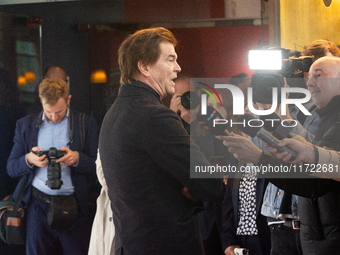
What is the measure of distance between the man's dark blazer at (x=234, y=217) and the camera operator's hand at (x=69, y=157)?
3.85 feet

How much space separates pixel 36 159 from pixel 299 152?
82.5 inches

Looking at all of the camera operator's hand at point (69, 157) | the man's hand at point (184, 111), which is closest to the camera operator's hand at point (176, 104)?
the man's hand at point (184, 111)

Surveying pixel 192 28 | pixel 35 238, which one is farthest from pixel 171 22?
pixel 35 238

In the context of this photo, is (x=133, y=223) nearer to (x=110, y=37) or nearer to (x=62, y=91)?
(x=62, y=91)

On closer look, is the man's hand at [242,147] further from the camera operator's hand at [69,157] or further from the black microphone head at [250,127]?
the camera operator's hand at [69,157]

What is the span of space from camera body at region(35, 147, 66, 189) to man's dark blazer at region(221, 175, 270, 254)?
1201 mm

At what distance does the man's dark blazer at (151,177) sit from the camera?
1.54 meters

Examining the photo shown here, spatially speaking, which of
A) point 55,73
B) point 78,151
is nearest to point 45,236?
point 78,151

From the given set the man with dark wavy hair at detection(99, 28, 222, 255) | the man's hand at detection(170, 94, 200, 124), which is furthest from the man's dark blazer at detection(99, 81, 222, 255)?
the man's hand at detection(170, 94, 200, 124)

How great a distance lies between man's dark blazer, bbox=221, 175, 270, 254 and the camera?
237cm

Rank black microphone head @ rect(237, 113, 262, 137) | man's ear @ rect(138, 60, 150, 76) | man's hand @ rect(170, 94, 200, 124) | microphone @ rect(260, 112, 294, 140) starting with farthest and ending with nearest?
man's hand @ rect(170, 94, 200, 124) → man's ear @ rect(138, 60, 150, 76) → microphone @ rect(260, 112, 294, 140) → black microphone head @ rect(237, 113, 262, 137)

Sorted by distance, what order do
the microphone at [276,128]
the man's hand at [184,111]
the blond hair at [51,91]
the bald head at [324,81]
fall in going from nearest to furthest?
the microphone at [276,128] → the bald head at [324,81] → the man's hand at [184,111] → the blond hair at [51,91]

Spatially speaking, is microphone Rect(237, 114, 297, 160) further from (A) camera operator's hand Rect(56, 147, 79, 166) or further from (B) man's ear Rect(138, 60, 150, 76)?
(A) camera operator's hand Rect(56, 147, 79, 166)

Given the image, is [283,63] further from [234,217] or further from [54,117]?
[54,117]
